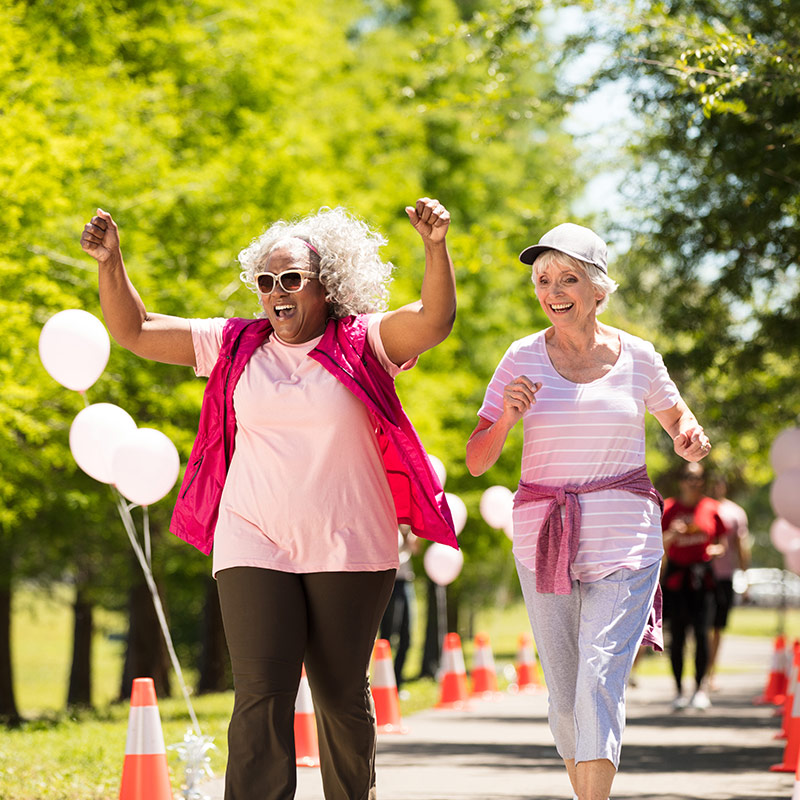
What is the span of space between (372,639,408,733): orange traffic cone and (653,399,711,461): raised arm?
566 cm

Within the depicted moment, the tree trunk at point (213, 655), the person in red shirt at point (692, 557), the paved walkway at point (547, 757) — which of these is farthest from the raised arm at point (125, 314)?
the tree trunk at point (213, 655)

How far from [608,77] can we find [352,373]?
7.02 metres

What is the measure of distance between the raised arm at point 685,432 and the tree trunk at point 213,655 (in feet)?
53.5

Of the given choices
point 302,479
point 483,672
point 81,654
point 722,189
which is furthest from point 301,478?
point 81,654

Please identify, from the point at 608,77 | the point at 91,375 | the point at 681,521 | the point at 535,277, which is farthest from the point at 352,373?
the point at 681,521

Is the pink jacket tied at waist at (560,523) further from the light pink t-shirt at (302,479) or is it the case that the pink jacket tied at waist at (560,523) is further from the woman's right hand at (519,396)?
the light pink t-shirt at (302,479)

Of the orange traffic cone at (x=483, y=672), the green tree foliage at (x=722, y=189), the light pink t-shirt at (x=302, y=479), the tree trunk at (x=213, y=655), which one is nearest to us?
the light pink t-shirt at (x=302, y=479)

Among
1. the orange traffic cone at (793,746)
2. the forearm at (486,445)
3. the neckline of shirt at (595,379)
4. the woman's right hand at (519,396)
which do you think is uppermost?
the neckline of shirt at (595,379)

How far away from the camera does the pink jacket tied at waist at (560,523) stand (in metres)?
5.14

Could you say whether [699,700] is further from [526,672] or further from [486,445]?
[486,445]

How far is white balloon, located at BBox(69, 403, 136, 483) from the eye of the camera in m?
8.63

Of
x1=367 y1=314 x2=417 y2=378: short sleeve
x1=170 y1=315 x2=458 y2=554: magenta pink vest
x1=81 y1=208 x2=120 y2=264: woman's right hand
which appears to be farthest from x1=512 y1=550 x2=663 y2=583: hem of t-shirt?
x1=81 y1=208 x2=120 y2=264: woman's right hand

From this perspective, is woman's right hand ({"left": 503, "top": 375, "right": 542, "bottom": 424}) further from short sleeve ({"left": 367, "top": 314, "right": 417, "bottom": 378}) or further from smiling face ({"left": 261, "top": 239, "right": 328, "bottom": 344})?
smiling face ({"left": 261, "top": 239, "right": 328, "bottom": 344})

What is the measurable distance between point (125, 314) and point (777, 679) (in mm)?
11234
